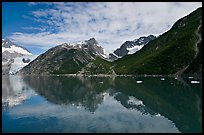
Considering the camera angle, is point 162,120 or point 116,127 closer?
point 116,127

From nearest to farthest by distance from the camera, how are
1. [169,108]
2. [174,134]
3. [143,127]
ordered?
[174,134]
[143,127]
[169,108]

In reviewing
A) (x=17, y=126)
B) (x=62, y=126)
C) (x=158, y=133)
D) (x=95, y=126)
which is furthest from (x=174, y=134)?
(x=17, y=126)

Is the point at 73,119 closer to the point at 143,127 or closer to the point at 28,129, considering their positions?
the point at 28,129

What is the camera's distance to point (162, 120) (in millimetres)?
55406

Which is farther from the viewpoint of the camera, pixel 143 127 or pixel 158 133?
pixel 143 127

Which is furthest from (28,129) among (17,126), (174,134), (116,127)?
(174,134)

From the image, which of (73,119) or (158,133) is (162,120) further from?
(73,119)

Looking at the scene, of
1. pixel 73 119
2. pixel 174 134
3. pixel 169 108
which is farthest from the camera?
pixel 169 108

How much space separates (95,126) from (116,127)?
3.85m

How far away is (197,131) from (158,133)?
20.1 ft

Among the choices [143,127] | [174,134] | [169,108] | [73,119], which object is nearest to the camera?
[174,134]

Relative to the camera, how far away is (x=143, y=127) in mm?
49000

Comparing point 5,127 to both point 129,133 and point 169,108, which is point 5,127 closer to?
point 129,133

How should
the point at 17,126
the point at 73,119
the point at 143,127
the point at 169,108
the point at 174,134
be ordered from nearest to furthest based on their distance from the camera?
1. the point at 174,134
2. the point at 143,127
3. the point at 17,126
4. the point at 73,119
5. the point at 169,108
